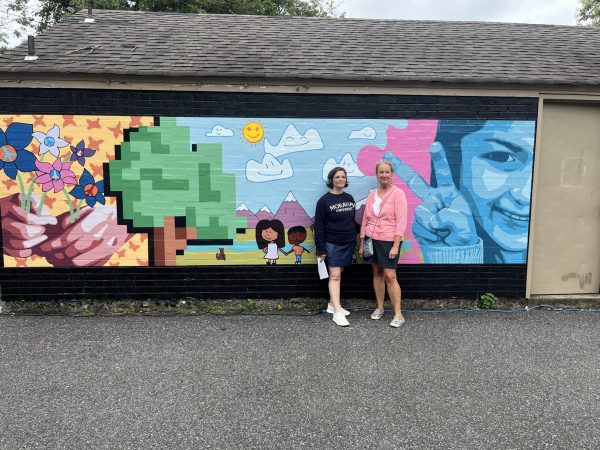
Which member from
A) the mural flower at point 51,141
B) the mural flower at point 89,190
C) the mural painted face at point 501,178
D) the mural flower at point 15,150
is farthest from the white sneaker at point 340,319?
the mural flower at point 15,150

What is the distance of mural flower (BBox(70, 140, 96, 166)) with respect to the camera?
5.17m

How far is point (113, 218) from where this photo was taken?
17.3ft

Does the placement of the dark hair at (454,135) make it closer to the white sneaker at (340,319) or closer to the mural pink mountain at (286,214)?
the mural pink mountain at (286,214)

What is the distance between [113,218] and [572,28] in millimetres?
7432

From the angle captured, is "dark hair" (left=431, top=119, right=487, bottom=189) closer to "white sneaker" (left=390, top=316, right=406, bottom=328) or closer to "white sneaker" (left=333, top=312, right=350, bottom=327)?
"white sneaker" (left=390, top=316, right=406, bottom=328)

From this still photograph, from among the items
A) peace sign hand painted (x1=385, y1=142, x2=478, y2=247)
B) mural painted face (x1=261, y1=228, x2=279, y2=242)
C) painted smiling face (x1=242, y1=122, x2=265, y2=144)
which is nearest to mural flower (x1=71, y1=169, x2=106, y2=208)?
painted smiling face (x1=242, y1=122, x2=265, y2=144)

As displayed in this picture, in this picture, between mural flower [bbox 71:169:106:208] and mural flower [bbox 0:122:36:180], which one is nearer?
mural flower [bbox 0:122:36:180]

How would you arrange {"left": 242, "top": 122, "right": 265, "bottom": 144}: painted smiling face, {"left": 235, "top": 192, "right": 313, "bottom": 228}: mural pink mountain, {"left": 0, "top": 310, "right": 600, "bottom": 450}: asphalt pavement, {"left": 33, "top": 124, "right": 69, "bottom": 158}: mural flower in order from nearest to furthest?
{"left": 0, "top": 310, "right": 600, "bottom": 450}: asphalt pavement, {"left": 33, "top": 124, "right": 69, "bottom": 158}: mural flower, {"left": 242, "top": 122, "right": 265, "bottom": 144}: painted smiling face, {"left": 235, "top": 192, "right": 313, "bottom": 228}: mural pink mountain

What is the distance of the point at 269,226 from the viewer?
538cm

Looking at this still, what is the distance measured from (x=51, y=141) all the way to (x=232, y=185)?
6.87 feet

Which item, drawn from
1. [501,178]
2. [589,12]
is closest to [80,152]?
[501,178]

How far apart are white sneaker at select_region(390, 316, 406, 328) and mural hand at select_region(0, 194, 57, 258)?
4.01 m

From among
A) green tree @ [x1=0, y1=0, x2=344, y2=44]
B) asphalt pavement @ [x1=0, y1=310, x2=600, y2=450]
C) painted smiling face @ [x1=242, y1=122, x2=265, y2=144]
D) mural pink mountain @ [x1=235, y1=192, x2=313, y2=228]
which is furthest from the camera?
green tree @ [x1=0, y1=0, x2=344, y2=44]

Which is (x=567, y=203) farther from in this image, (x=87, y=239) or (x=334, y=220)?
(x=87, y=239)
